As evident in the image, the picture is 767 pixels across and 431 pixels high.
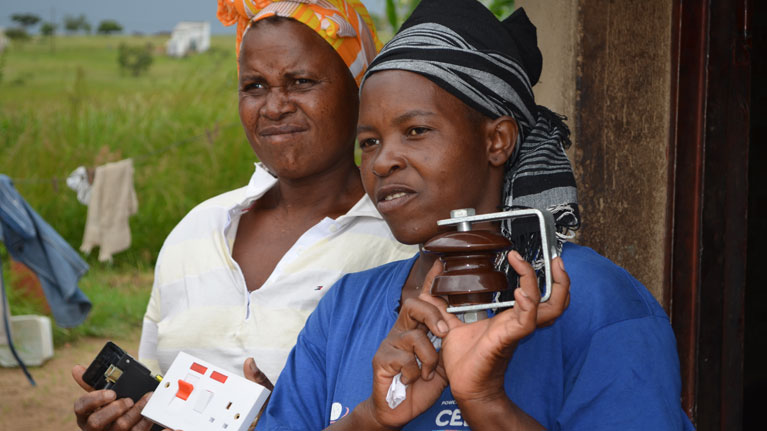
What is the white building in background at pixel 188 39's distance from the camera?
11.1 m

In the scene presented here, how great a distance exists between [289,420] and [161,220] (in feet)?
26.1

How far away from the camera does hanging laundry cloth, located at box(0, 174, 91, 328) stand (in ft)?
20.3

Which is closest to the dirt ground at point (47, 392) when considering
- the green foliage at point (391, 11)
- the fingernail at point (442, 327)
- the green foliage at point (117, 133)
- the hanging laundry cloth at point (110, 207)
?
the hanging laundry cloth at point (110, 207)

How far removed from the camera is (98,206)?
777 centimetres

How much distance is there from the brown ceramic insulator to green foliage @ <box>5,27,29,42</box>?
419 inches

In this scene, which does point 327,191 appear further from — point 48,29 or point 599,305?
point 48,29

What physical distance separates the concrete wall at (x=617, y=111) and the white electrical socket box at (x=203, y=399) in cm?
129

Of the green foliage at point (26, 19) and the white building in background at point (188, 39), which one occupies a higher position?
the green foliage at point (26, 19)

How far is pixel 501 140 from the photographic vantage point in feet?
5.67

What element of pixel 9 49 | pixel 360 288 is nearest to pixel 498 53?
pixel 360 288

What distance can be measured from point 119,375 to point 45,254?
4.85 metres

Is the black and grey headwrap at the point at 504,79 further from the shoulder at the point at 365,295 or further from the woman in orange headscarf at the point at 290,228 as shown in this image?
the woman in orange headscarf at the point at 290,228

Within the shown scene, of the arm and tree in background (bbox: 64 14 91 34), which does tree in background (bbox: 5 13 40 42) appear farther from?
the arm

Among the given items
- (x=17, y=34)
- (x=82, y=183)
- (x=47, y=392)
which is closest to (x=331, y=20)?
(x=47, y=392)
